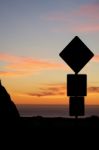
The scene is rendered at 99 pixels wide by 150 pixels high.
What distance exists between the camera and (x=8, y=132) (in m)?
14.2

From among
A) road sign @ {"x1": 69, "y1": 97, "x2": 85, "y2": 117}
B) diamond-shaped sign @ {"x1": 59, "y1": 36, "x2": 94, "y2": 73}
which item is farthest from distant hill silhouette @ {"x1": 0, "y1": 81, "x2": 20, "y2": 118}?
diamond-shaped sign @ {"x1": 59, "y1": 36, "x2": 94, "y2": 73}

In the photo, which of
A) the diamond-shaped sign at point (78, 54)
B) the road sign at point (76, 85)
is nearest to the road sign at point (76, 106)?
the road sign at point (76, 85)

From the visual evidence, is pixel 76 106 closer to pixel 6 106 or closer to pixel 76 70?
pixel 76 70

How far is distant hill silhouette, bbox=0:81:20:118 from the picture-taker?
15.1m

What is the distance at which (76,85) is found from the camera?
9477mm

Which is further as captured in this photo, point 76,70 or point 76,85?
point 76,85

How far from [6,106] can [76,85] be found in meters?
6.41

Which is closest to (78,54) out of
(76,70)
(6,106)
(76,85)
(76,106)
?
(76,70)

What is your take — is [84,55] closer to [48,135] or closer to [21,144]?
[21,144]

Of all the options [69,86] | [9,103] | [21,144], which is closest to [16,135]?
[21,144]

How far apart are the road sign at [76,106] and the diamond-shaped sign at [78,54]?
2.11 ft

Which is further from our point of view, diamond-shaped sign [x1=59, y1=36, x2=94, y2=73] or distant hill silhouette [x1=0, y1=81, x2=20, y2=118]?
distant hill silhouette [x1=0, y1=81, x2=20, y2=118]

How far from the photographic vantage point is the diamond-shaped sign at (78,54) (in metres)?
9.31

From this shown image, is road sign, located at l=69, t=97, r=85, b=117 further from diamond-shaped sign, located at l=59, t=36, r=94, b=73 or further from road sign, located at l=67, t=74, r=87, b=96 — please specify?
diamond-shaped sign, located at l=59, t=36, r=94, b=73
